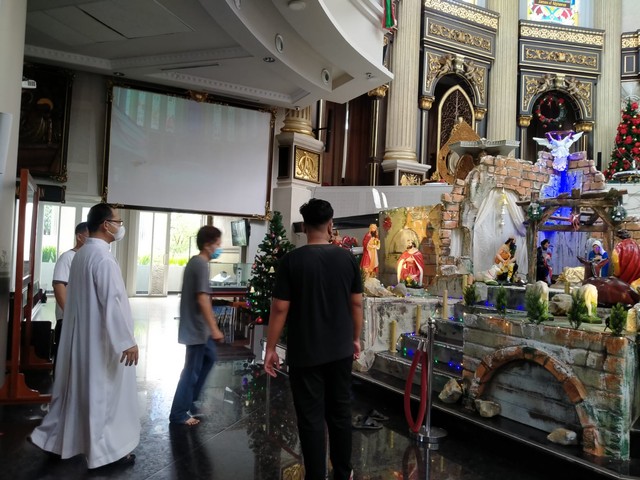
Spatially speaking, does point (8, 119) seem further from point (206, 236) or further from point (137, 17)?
point (137, 17)

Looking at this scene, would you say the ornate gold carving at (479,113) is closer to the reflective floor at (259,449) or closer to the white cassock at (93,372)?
the reflective floor at (259,449)

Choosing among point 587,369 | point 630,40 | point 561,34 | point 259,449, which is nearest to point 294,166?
point 259,449

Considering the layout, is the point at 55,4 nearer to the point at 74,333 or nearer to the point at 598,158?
the point at 74,333

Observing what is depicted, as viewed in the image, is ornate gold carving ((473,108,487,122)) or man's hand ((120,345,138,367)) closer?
man's hand ((120,345,138,367))

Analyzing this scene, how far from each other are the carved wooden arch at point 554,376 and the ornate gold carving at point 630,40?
52.0ft

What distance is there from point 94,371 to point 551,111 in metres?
17.2

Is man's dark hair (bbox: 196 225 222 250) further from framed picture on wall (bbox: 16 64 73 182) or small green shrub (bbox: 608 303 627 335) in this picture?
framed picture on wall (bbox: 16 64 73 182)

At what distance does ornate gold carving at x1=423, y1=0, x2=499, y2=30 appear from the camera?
49.1 feet

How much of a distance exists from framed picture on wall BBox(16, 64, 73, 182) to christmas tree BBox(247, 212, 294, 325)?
13.2 feet

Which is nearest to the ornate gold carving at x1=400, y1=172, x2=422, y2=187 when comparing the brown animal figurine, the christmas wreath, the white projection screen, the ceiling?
the ceiling

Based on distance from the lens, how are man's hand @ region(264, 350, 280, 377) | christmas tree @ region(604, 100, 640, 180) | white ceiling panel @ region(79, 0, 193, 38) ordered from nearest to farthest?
man's hand @ region(264, 350, 280, 377)
white ceiling panel @ region(79, 0, 193, 38)
christmas tree @ region(604, 100, 640, 180)

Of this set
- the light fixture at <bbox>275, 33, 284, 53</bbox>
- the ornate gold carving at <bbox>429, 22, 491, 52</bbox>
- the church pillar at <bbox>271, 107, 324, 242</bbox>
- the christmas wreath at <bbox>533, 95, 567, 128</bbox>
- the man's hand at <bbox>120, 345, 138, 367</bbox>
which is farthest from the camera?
the christmas wreath at <bbox>533, 95, 567, 128</bbox>

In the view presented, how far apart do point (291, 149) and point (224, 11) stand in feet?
17.4

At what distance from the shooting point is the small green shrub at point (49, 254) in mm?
14086
